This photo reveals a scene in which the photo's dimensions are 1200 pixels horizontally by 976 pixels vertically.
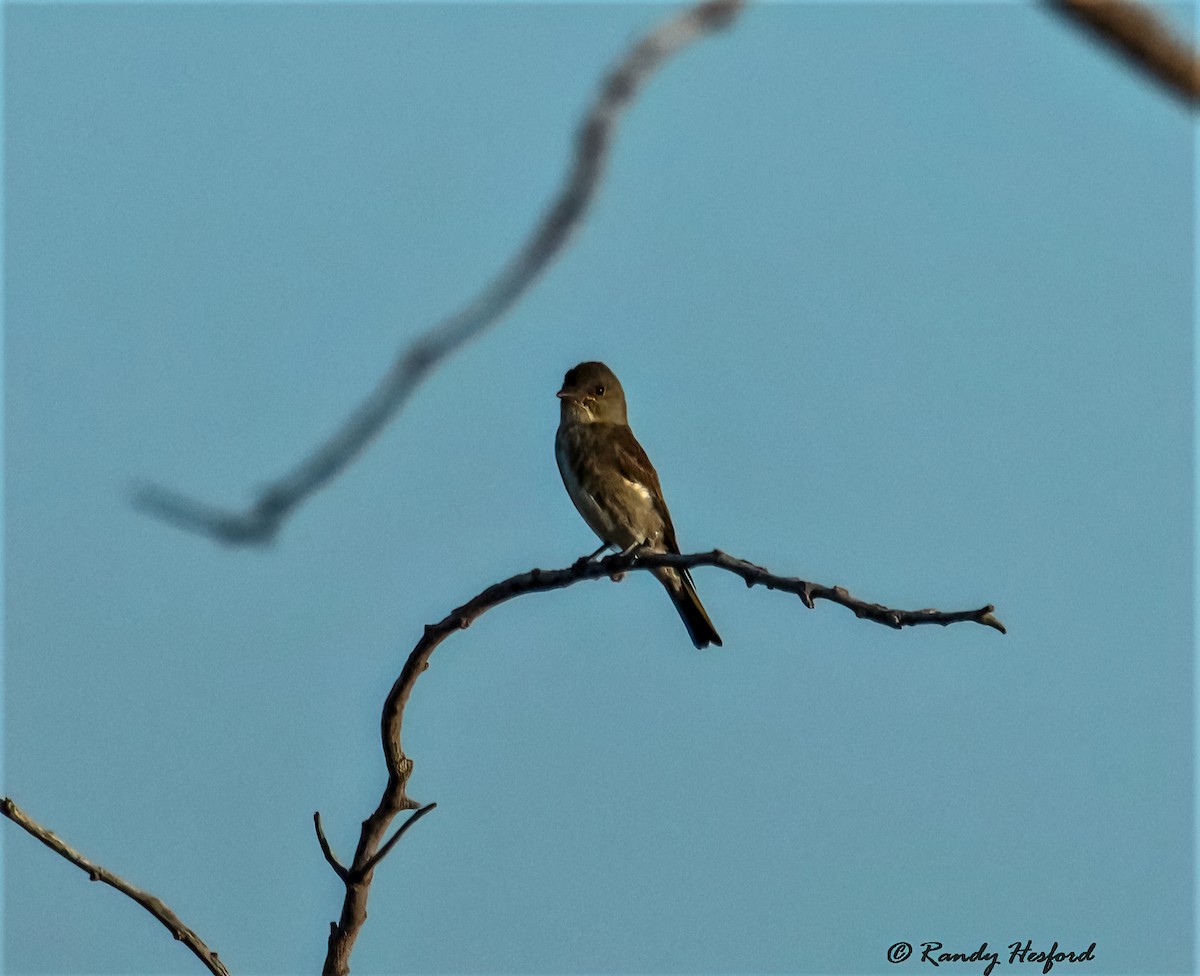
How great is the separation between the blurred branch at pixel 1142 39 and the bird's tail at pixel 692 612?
24.4 ft

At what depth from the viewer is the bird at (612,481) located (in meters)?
8.55

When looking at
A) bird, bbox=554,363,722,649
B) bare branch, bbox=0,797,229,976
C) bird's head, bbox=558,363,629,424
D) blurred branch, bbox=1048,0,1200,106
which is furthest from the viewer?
bird's head, bbox=558,363,629,424

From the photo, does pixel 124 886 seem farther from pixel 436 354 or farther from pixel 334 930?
pixel 436 354

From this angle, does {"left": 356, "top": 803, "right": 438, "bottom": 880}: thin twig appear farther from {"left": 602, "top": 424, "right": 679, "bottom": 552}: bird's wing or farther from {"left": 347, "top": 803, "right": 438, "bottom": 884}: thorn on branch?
{"left": 602, "top": 424, "right": 679, "bottom": 552}: bird's wing

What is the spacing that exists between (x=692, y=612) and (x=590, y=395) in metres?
1.42

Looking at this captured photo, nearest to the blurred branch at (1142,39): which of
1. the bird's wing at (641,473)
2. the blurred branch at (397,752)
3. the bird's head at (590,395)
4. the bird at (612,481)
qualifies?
the blurred branch at (397,752)

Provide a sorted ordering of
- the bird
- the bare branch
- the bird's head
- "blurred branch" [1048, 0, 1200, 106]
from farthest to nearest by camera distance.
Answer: the bird's head < the bird < the bare branch < "blurred branch" [1048, 0, 1200, 106]

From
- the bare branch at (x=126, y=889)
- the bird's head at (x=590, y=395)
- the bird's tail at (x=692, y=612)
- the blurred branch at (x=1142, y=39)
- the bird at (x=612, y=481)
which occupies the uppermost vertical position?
the bird's head at (x=590, y=395)

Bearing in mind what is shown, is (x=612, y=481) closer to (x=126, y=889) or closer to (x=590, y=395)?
(x=590, y=395)

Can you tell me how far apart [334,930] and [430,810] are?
1.79 feet

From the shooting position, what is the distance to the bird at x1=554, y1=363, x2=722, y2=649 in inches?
336

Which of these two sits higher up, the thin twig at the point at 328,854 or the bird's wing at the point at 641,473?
the bird's wing at the point at 641,473

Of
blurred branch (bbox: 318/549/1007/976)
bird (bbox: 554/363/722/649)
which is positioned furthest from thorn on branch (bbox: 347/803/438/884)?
bird (bbox: 554/363/722/649)

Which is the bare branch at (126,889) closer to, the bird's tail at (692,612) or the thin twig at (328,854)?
the thin twig at (328,854)
